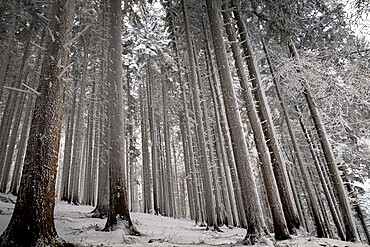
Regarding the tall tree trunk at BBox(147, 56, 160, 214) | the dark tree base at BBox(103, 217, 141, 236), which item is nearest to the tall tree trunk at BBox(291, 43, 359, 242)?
the dark tree base at BBox(103, 217, 141, 236)

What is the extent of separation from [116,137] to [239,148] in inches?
137

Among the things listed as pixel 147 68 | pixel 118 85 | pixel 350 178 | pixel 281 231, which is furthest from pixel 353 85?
pixel 147 68

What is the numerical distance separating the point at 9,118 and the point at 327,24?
1750cm

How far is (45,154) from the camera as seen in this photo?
11.6 feet

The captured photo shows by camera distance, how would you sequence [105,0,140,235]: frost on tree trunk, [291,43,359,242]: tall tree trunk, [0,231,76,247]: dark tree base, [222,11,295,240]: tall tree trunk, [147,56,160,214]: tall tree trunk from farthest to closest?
[147,56,160,214]: tall tree trunk → [291,43,359,242]: tall tree trunk → [222,11,295,240]: tall tree trunk → [105,0,140,235]: frost on tree trunk → [0,231,76,247]: dark tree base

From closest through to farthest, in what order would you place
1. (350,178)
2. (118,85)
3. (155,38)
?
(118,85), (350,178), (155,38)

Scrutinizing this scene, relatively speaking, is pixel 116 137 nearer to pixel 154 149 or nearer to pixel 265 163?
pixel 265 163

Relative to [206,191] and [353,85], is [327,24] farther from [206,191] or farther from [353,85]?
[206,191]

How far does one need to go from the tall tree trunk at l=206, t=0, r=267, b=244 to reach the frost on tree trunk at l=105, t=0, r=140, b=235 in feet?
9.15

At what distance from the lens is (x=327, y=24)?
31.5 feet

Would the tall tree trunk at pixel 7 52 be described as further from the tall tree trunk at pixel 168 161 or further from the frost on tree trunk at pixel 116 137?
the tall tree trunk at pixel 168 161

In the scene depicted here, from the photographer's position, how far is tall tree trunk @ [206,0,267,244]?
4.98 m

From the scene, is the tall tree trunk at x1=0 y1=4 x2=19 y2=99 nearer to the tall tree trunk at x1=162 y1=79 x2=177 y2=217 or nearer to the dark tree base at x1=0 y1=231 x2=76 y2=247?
the dark tree base at x1=0 y1=231 x2=76 y2=247

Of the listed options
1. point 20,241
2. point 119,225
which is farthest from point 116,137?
point 20,241
